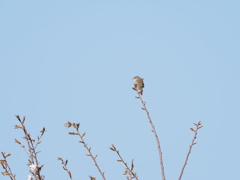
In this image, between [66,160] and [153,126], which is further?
[66,160]

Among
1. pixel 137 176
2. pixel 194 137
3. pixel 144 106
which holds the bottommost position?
pixel 137 176

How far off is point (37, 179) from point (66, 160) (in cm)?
45

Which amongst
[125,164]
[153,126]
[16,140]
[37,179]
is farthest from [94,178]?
[16,140]

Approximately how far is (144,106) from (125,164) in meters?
0.63

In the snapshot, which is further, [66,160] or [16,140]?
[16,140]

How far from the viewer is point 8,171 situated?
3568 mm

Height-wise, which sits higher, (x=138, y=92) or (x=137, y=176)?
(x=138, y=92)

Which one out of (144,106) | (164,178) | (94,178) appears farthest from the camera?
(144,106)

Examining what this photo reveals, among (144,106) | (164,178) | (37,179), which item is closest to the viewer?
(164,178)

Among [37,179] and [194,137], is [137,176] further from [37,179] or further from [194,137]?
[37,179]

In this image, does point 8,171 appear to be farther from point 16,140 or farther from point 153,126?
point 153,126

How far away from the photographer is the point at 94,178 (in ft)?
11.7

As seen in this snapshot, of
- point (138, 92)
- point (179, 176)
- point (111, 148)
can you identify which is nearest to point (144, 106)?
point (138, 92)

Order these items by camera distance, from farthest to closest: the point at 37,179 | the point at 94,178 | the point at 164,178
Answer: the point at 94,178, the point at 37,179, the point at 164,178
